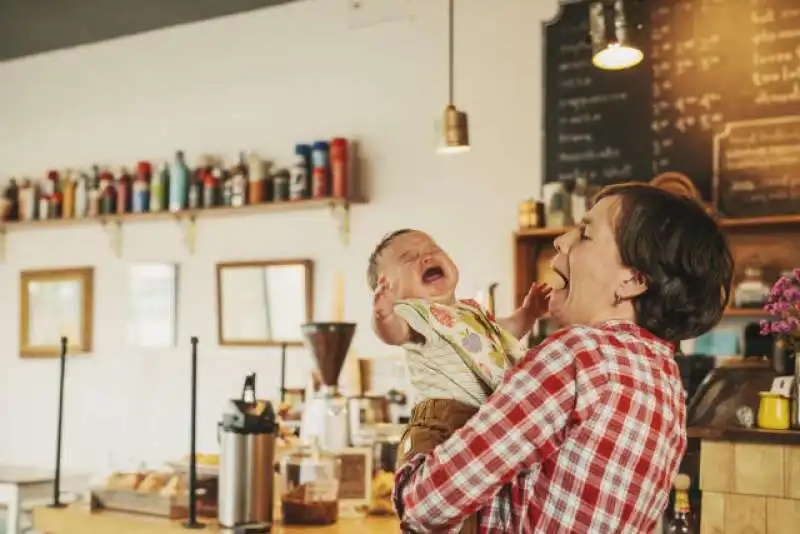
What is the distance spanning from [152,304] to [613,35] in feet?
9.94

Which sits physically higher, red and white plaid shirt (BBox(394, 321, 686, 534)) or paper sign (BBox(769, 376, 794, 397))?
red and white plaid shirt (BBox(394, 321, 686, 534))

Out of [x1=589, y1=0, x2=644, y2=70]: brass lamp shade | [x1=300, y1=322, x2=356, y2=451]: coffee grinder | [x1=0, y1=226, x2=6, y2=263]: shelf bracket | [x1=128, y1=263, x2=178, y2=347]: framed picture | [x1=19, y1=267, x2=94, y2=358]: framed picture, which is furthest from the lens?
[x1=0, y1=226, x2=6, y2=263]: shelf bracket

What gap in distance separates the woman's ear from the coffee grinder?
6.32 feet

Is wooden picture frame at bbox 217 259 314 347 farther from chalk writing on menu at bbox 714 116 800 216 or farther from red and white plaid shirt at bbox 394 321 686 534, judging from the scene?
red and white plaid shirt at bbox 394 321 686 534

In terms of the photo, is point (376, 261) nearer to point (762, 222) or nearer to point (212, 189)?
point (762, 222)

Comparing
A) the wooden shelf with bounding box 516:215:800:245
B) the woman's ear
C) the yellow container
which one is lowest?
the yellow container

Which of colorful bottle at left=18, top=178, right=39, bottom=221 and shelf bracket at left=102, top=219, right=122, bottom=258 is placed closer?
shelf bracket at left=102, top=219, right=122, bottom=258

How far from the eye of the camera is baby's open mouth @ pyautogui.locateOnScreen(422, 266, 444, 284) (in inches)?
65.4

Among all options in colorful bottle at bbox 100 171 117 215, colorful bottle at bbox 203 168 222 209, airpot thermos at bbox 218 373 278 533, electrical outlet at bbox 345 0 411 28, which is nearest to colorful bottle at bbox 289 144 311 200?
colorful bottle at bbox 203 168 222 209

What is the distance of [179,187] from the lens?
5.22m

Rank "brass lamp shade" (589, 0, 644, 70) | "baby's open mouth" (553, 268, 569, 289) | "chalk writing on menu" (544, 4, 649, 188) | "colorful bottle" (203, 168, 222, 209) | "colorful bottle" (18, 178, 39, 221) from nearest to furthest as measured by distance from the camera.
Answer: "baby's open mouth" (553, 268, 569, 289) → "brass lamp shade" (589, 0, 644, 70) → "chalk writing on menu" (544, 4, 649, 188) → "colorful bottle" (203, 168, 222, 209) → "colorful bottle" (18, 178, 39, 221)

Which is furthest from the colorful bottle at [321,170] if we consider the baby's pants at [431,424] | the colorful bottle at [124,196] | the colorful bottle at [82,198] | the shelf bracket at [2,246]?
the baby's pants at [431,424]

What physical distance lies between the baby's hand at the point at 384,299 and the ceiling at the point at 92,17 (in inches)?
150

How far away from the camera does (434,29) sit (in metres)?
4.71
